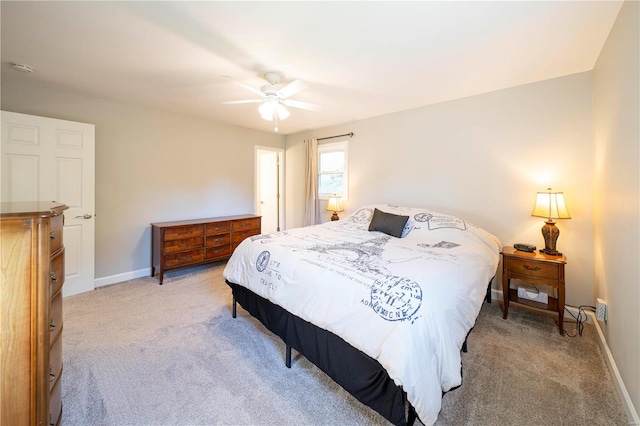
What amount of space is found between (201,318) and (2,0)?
2.66 metres

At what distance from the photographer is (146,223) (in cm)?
368

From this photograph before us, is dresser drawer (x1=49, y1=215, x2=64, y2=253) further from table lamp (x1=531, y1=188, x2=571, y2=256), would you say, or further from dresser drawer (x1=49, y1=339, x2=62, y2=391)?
table lamp (x1=531, y1=188, x2=571, y2=256)

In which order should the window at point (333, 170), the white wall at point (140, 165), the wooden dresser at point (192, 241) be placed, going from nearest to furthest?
the white wall at point (140, 165) < the wooden dresser at point (192, 241) < the window at point (333, 170)

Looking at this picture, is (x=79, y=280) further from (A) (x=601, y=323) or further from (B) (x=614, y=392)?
(A) (x=601, y=323)

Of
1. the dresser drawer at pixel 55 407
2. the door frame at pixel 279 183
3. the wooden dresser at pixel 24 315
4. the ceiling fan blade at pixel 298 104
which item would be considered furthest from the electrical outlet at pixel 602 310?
the door frame at pixel 279 183

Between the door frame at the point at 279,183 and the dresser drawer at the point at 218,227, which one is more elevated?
the door frame at the point at 279,183

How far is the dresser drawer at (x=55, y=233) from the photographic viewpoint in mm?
1167

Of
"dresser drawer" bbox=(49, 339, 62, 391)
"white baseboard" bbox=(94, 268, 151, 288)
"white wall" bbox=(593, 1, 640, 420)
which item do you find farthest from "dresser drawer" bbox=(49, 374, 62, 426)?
"white wall" bbox=(593, 1, 640, 420)

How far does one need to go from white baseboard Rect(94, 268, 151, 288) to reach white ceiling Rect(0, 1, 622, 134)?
2.32m

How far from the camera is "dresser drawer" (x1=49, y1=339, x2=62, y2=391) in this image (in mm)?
1212

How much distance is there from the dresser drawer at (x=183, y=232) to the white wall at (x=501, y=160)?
2.58m

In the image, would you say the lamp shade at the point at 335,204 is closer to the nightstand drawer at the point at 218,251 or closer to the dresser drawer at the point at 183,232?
the nightstand drawer at the point at 218,251

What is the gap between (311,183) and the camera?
4.75 m

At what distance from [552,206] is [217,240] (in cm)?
410
